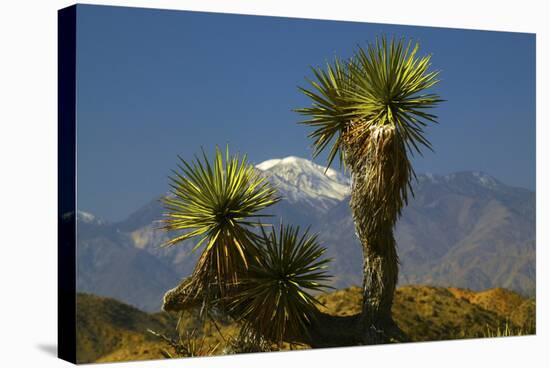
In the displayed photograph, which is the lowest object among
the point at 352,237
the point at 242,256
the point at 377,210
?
the point at 242,256

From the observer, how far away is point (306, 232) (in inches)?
567

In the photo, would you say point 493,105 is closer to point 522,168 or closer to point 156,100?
point 522,168

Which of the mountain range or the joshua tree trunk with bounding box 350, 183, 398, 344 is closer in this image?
the mountain range

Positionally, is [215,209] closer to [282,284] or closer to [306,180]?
[282,284]

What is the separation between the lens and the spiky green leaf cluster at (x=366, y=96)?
47.6ft

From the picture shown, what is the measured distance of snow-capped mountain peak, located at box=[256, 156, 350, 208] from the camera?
47.9 ft

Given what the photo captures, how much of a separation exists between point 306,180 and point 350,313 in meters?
1.78

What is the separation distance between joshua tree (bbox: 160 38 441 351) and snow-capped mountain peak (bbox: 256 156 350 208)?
0.24 metres

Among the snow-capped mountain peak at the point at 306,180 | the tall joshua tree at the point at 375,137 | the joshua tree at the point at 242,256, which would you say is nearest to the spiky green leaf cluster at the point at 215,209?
the joshua tree at the point at 242,256

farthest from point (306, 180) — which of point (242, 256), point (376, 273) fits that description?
point (242, 256)

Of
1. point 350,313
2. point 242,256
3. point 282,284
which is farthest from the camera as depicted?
point 350,313

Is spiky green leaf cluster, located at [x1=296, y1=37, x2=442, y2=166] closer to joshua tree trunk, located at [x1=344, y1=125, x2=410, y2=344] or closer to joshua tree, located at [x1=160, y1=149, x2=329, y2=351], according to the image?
joshua tree trunk, located at [x1=344, y1=125, x2=410, y2=344]

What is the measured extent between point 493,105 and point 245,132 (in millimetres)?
3936

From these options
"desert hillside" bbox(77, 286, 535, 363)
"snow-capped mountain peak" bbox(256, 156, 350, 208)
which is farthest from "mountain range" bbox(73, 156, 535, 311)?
"desert hillside" bbox(77, 286, 535, 363)
